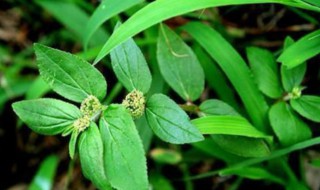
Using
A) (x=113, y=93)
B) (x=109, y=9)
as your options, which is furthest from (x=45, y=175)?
(x=109, y=9)

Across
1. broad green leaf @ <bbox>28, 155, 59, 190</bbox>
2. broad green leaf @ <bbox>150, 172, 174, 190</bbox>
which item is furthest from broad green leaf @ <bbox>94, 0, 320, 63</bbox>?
broad green leaf @ <bbox>28, 155, 59, 190</bbox>

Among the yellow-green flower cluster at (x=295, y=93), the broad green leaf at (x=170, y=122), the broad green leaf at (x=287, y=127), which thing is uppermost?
the yellow-green flower cluster at (x=295, y=93)

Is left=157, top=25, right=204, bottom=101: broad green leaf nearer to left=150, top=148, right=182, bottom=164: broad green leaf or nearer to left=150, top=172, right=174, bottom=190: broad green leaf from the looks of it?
left=150, top=148, right=182, bottom=164: broad green leaf

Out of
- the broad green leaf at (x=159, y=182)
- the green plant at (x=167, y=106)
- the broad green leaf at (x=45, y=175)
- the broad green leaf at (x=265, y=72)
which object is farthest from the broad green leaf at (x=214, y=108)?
the broad green leaf at (x=45, y=175)

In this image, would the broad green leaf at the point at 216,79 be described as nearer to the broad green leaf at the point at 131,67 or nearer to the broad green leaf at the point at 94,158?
the broad green leaf at the point at 131,67

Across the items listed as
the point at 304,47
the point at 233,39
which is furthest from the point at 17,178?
the point at 304,47

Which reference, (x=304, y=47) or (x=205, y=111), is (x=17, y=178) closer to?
(x=205, y=111)
